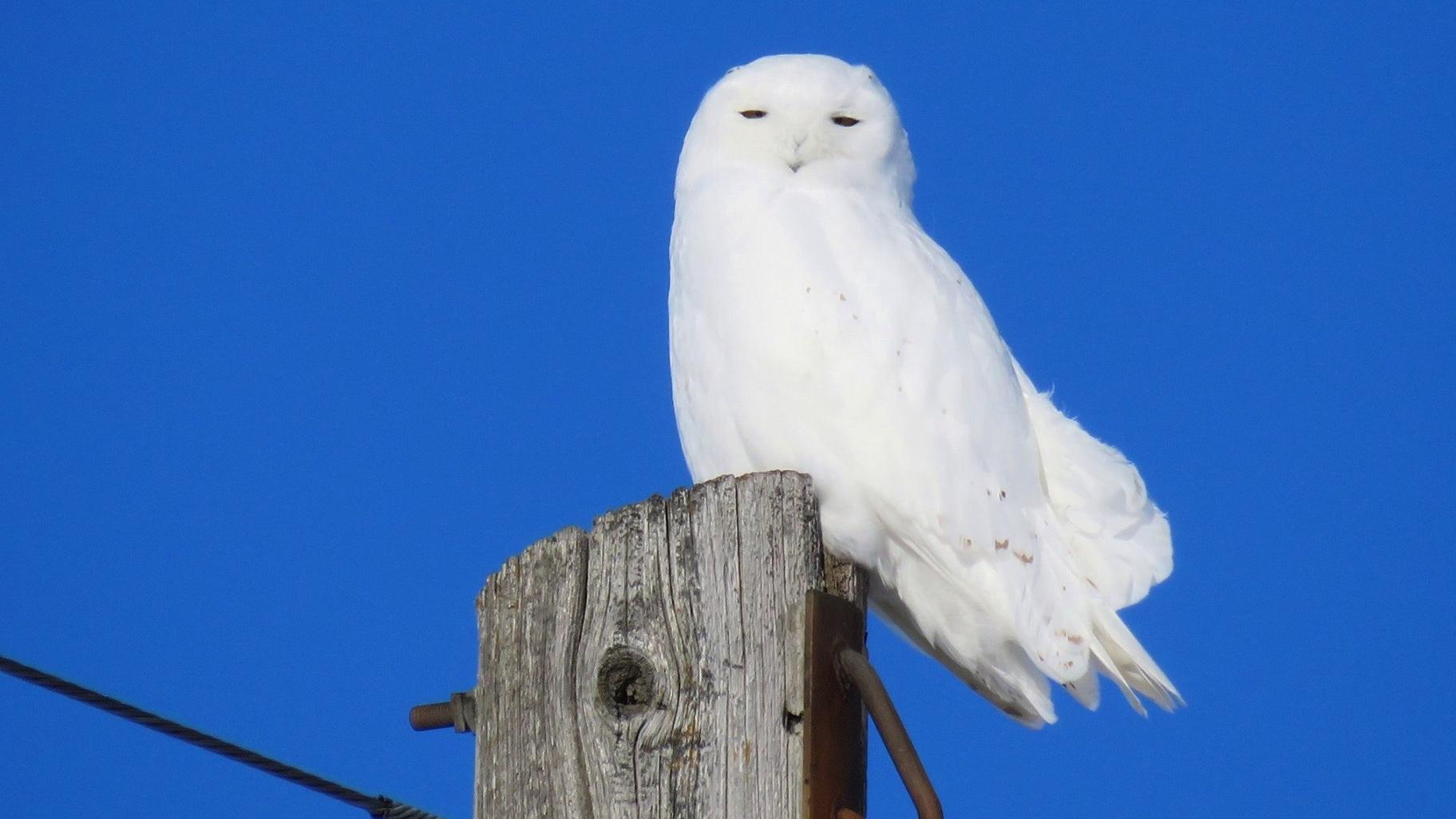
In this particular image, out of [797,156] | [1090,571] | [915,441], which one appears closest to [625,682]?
[915,441]

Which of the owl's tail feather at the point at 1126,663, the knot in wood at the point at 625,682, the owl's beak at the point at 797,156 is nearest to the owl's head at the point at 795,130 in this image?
the owl's beak at the point at 797,156

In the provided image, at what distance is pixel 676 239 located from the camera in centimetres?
367

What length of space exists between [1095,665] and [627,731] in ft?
4.64

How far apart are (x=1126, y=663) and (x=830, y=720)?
1272mm

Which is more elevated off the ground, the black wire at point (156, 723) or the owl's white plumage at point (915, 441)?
the owl's white plumage at point (915, 441)

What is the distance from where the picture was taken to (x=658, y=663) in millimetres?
1961

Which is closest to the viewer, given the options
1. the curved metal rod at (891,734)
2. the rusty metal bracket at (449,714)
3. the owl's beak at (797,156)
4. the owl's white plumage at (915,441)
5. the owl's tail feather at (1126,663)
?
the curved metal rod at (891,734)

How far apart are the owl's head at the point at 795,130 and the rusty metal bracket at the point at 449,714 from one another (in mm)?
1857

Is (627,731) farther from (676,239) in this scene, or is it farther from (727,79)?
(727,79)

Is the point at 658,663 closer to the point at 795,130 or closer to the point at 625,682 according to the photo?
the point at 625,682

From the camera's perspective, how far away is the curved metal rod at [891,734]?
176 centimetres

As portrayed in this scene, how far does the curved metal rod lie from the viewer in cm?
176

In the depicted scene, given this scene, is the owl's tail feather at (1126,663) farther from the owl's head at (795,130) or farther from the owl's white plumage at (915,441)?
the owl's head at (795,130)

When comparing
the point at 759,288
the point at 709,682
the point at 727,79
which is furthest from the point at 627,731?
the point at 727,79
